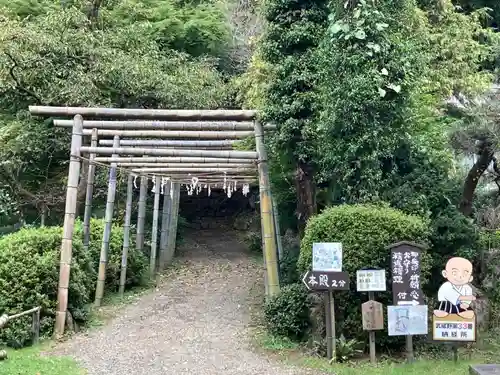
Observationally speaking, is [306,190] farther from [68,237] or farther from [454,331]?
[68,237]

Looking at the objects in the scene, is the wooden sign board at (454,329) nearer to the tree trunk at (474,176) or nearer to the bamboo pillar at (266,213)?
the bamboo pillar at (266,213)

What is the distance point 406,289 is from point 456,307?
2.05 feet

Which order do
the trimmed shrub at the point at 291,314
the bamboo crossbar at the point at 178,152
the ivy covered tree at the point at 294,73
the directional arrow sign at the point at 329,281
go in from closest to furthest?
the directional arrow sign at the point at 329,281 < the trimmed shrub at the point at 291,314 < the bamboo crossbar at the point at 178,152 < the ivy covered tree at the point at 294,73

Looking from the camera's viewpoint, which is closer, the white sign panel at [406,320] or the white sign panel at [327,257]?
the white sign panel at [406,320]

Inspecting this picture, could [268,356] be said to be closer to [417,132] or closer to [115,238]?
[417,132]

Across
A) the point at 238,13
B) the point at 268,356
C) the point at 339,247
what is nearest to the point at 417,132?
the point at 339,247

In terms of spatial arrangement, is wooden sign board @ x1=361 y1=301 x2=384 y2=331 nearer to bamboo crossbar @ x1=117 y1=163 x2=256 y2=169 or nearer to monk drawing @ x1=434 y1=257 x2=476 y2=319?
monk drawing @ x1=434 y1=257 x2=476 y2=319

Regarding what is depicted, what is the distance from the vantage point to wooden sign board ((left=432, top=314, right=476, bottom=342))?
22.1 ft

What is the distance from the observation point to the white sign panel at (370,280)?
6973 mm

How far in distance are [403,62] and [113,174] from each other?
563 cm

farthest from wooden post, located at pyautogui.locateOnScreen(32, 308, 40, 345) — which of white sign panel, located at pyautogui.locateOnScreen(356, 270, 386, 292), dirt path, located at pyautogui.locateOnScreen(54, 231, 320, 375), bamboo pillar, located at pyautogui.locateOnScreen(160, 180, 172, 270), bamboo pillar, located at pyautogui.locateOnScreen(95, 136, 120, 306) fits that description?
bamboo pillar, located at pyautogui.locateOnScreen(160, 180, 172, 270)

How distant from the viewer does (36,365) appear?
6.76m

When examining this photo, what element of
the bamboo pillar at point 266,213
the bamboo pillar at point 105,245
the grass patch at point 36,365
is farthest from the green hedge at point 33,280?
the bamboo pillar at point 266,213

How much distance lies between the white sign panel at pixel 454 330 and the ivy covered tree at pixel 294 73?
3583mm
